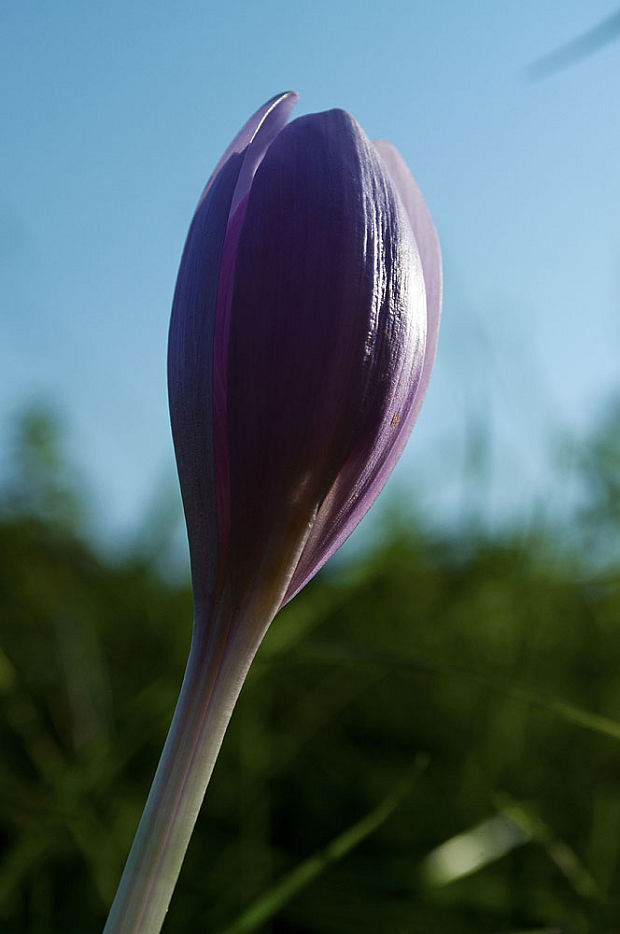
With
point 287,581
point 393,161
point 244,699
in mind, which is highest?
point 393,161

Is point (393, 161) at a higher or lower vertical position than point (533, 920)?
higher

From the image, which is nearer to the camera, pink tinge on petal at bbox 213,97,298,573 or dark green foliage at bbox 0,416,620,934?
pink tinge on petal at bbox 213,97,298,573

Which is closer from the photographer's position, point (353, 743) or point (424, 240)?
point (424, 240)

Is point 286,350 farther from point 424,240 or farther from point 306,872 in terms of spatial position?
point 306,872

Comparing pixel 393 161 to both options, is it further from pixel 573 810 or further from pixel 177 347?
Result: pixel 573 810

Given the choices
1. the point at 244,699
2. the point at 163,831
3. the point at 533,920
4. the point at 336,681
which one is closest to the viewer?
the point at 163,831

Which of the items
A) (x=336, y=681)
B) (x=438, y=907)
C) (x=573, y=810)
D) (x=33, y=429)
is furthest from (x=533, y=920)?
(x=33, y=429)

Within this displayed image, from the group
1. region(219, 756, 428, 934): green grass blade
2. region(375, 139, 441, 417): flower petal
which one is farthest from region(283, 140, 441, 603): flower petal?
region(219, 756, 428, 934): green grass blade

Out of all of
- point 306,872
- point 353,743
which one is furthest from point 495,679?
point 353,743

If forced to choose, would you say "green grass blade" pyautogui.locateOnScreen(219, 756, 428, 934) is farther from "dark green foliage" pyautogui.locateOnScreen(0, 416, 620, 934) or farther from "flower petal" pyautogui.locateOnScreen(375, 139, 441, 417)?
"flower petal" pyautogui.locateOnScreen(375, 139, 441, 417)
